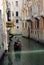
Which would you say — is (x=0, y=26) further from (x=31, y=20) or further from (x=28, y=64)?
(x=31, y=20)

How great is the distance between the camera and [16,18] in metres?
64.2

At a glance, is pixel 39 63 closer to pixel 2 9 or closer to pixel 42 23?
pixel 2 9

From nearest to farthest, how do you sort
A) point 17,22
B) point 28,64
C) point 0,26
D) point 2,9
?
point 28,64 → point 0,26 → point 2,9 → point 17,22

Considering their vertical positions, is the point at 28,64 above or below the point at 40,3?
below

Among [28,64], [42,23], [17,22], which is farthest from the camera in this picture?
[17,22]

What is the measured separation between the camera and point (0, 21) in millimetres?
22938

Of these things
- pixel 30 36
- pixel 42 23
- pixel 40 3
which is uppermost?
pixel 40 3

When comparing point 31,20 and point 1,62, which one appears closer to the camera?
point 1,62

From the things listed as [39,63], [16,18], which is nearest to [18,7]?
[16,18]

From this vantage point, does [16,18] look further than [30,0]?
Yes

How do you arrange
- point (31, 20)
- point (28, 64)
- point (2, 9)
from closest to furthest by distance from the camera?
point (28, 64)
point (2, 9)
point (31, 20)

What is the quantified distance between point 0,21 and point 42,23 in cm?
1502

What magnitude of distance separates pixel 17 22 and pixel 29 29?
15.5m

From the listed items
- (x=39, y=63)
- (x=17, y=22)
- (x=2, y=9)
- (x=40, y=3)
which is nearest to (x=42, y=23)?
(x=40, y=3)
